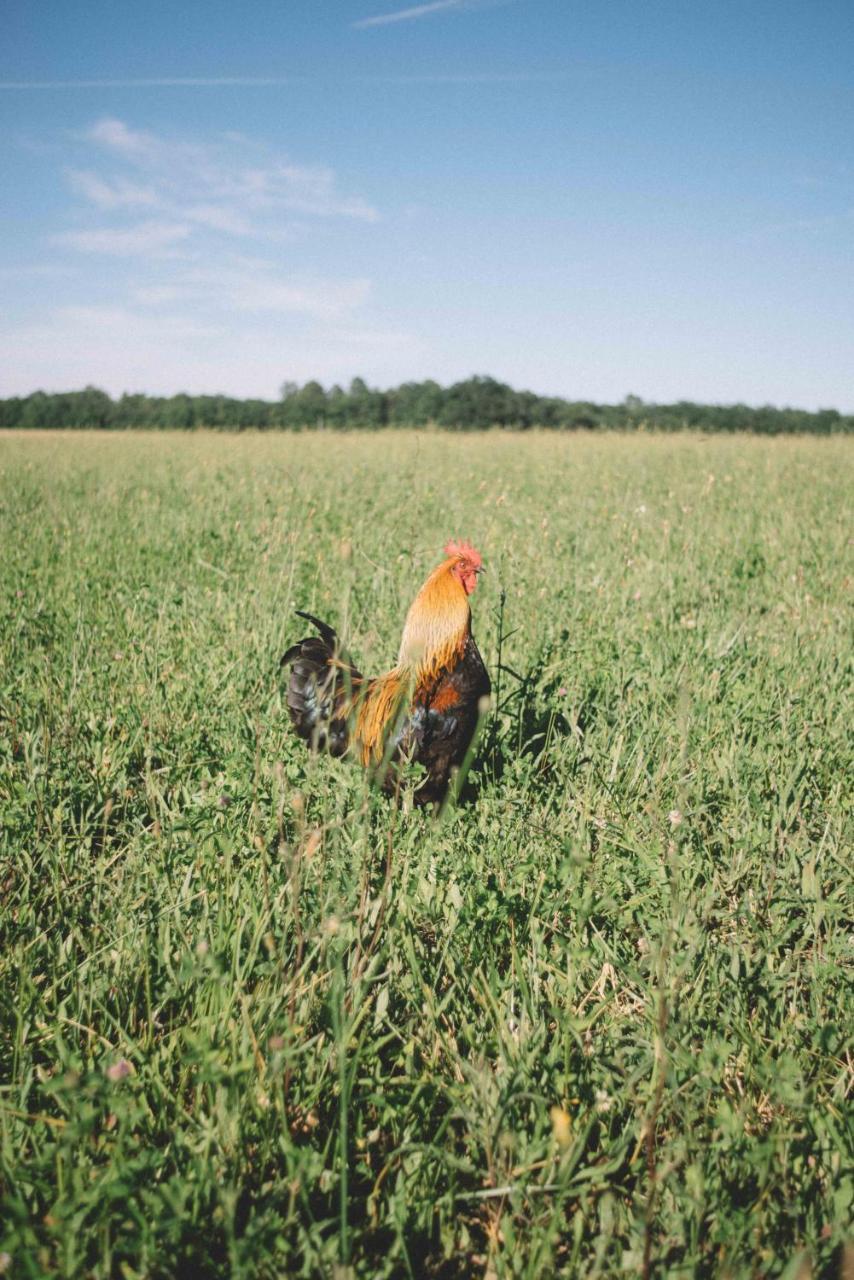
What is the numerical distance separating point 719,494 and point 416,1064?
797 centimetres

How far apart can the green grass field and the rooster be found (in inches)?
6.9

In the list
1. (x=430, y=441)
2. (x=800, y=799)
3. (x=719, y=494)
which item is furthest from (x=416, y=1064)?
(x=430, y=441)

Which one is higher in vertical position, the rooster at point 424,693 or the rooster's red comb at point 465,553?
the rooster's red comb at point 465,553

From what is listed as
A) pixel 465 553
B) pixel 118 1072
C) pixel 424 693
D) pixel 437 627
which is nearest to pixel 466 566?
pixel 465 553

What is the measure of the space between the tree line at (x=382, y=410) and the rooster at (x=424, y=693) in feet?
90.3

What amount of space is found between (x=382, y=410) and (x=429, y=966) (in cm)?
3716

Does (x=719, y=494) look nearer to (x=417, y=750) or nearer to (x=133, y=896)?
(x=417, y=750)

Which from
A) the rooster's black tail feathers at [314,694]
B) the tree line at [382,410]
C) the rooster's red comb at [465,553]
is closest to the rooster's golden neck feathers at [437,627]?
the rooster's red comb at [465,553]

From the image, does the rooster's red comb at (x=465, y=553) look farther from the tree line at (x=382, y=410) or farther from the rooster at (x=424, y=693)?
the tree line at (x=382, y=410)

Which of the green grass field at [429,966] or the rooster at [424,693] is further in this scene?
the rooster at [424,693]

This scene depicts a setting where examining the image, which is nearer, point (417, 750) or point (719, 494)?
point (417, 750)

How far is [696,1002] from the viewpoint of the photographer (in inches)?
62.1

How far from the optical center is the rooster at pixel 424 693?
2.44m

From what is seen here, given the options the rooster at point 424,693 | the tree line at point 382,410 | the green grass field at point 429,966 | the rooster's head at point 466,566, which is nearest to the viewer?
the green grass field at point 429,966
